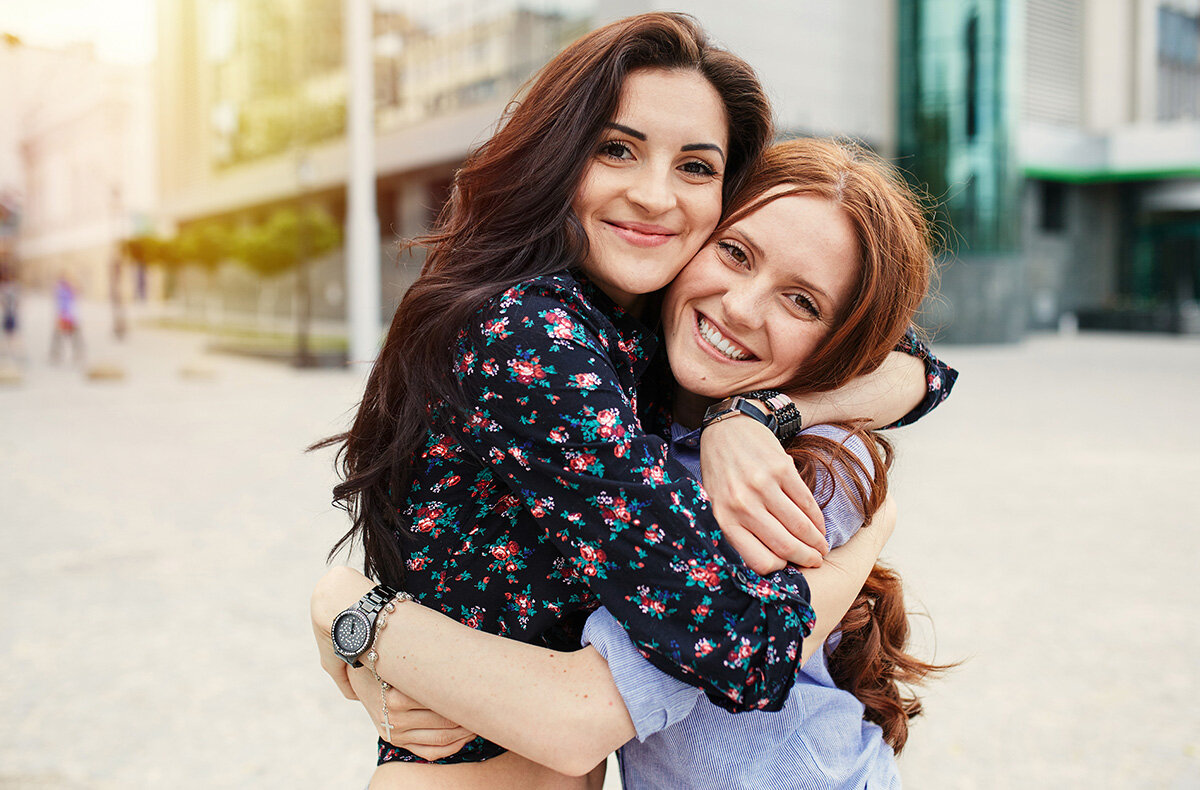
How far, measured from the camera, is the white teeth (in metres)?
1.65

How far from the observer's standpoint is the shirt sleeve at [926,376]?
1886 mm

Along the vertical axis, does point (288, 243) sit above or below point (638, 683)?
above

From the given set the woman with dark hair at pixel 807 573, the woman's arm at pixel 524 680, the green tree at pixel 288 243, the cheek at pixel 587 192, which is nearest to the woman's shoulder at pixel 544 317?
the cheek at pixel 587 192

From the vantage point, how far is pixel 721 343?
165cm

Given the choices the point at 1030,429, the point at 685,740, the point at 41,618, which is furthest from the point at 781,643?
the point at 1030,429

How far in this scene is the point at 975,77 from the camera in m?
21.6

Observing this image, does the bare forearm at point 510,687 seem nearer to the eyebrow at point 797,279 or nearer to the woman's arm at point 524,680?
the woman's arm at point 524,680

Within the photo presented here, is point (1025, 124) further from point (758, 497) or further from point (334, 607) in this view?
point (334, 607)

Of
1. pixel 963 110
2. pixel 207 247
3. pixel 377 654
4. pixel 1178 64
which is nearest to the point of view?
pixel 377 654

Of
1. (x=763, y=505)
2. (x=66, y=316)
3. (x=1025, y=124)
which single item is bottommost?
(x=763, y=505)

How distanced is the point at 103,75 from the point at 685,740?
181 ft

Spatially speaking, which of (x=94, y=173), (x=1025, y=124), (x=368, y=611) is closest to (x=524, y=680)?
(x=368, y=611)

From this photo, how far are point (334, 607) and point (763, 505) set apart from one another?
70cm

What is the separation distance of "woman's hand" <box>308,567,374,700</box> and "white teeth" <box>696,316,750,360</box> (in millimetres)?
686
